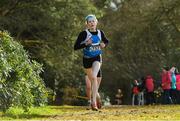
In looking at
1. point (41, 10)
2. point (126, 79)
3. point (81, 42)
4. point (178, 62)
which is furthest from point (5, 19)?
point (126, 79)

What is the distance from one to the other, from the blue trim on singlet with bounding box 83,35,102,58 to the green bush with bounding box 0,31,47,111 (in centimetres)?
155

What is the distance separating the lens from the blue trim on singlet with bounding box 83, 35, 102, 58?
12.1 m

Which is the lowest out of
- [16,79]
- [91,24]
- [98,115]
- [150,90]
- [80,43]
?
[98,115]

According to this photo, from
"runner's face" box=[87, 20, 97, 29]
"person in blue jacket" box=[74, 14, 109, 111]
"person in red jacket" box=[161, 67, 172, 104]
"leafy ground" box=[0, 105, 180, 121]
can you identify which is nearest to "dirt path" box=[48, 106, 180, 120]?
"leafy ground" box=[0, 105, 180, 121]

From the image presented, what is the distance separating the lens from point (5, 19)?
27.0 metres

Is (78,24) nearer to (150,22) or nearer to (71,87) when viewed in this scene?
(150,22)

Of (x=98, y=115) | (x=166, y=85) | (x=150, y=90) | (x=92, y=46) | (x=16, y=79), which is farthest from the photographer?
(x=150, y=90)

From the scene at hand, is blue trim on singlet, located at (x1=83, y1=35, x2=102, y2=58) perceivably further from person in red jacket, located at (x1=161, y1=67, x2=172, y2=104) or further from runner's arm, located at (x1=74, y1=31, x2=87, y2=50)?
person in red jacket, located at (x1=161, y1=67, x2=172, y2=104)

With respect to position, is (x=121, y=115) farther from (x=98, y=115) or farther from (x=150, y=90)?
(x=150, y=90)

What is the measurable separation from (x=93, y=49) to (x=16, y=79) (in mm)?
1802

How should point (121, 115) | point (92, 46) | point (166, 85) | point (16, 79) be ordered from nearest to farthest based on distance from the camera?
point (121, 115) → point (16, 79) → point (92, 46) → point (166, 85)

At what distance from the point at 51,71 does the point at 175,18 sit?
8.08 m

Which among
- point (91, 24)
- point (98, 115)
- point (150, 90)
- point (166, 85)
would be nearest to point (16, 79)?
point (91, 24)

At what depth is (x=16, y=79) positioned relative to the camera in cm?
1199
